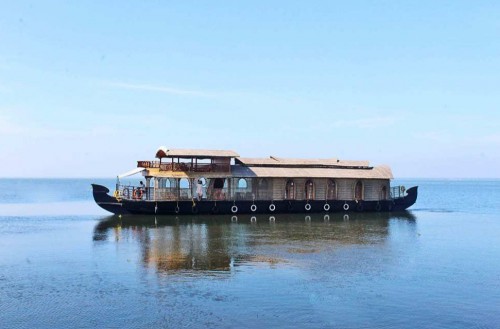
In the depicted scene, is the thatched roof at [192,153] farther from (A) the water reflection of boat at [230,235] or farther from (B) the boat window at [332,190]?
(B) the boat window at [332,190]

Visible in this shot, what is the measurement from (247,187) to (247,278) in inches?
1168

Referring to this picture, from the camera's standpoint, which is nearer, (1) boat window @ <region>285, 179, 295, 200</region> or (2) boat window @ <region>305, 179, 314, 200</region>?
(1) boat window @ <region>285, 179, 295, 200</region>

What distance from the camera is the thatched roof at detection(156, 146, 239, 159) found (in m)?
49.1

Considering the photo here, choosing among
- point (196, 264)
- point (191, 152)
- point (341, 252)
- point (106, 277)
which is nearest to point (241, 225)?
point (191, 152)

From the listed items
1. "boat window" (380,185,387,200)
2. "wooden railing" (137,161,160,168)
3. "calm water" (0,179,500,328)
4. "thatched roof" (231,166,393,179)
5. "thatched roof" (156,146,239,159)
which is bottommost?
"calm water" (0,179,500,328)

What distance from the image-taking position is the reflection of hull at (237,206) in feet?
160

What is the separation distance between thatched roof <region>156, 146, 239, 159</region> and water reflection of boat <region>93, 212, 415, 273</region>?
19.8 feet

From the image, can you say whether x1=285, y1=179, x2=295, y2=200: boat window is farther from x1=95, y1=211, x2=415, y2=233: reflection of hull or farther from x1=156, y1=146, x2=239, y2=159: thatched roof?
x1=156, y1=146, x2=239, y2=159: thatched roof

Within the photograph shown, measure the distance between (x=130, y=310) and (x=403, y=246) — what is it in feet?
68.5

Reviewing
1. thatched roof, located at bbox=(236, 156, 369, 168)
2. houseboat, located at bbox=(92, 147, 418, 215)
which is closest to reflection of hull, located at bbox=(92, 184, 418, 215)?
houseboat, located at bbox=(92, 147, 418, 215)

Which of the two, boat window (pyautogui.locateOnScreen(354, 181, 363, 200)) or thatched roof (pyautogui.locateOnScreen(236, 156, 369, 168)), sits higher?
thatched roof (pyautogui.locateOnScreen(236, 156, 369, 168))

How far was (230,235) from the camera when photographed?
3756 cm

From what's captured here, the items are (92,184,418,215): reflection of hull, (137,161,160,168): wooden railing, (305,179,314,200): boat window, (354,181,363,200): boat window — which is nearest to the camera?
(92,184,418,215): reflection of hull

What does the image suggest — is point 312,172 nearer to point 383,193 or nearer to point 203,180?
point 383,193
